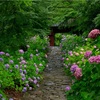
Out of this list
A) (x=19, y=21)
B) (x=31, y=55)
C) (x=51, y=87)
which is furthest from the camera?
(x=31, y=55)

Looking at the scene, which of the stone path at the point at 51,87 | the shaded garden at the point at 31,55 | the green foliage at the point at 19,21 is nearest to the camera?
the shaded garden at the point at 31,55

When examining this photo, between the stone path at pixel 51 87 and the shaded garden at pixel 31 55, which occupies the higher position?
the shaded garden at pixel 31 55

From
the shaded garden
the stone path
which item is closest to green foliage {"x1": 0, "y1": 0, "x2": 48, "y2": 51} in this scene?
the shaded garden

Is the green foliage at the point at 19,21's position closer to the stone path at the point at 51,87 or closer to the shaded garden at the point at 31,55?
the shaded garden at the point at 31,55

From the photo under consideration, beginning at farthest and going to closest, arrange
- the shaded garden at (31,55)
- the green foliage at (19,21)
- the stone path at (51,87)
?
the green foliage at (19,21) → the stone path at (51,87) → the shaded garden at (31,55)

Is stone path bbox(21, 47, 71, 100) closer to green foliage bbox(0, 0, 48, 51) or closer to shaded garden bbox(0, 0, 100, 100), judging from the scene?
shaded garden bbox(0, 0, 100, 100)

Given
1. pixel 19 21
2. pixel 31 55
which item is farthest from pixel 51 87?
pixel 19 21

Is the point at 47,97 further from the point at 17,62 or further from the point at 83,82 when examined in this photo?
the point at 83,82

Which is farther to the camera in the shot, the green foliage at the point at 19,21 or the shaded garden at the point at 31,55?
the green foliage at the point at 19,21

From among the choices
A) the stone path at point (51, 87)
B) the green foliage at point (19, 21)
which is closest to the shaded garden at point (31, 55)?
→ the green foliage at point (19, 21)

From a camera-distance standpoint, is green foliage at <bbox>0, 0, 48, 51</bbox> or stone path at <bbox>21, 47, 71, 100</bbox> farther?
green foliage at <bbox>0, 0, 48, 51</bbox>

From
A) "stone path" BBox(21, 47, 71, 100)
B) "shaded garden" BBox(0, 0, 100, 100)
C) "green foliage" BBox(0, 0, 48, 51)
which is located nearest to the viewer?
"shaded garden" BBox(0, 0, 100, 100)

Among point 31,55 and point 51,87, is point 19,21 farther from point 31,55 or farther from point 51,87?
point 51,87

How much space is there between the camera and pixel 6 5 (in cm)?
810
